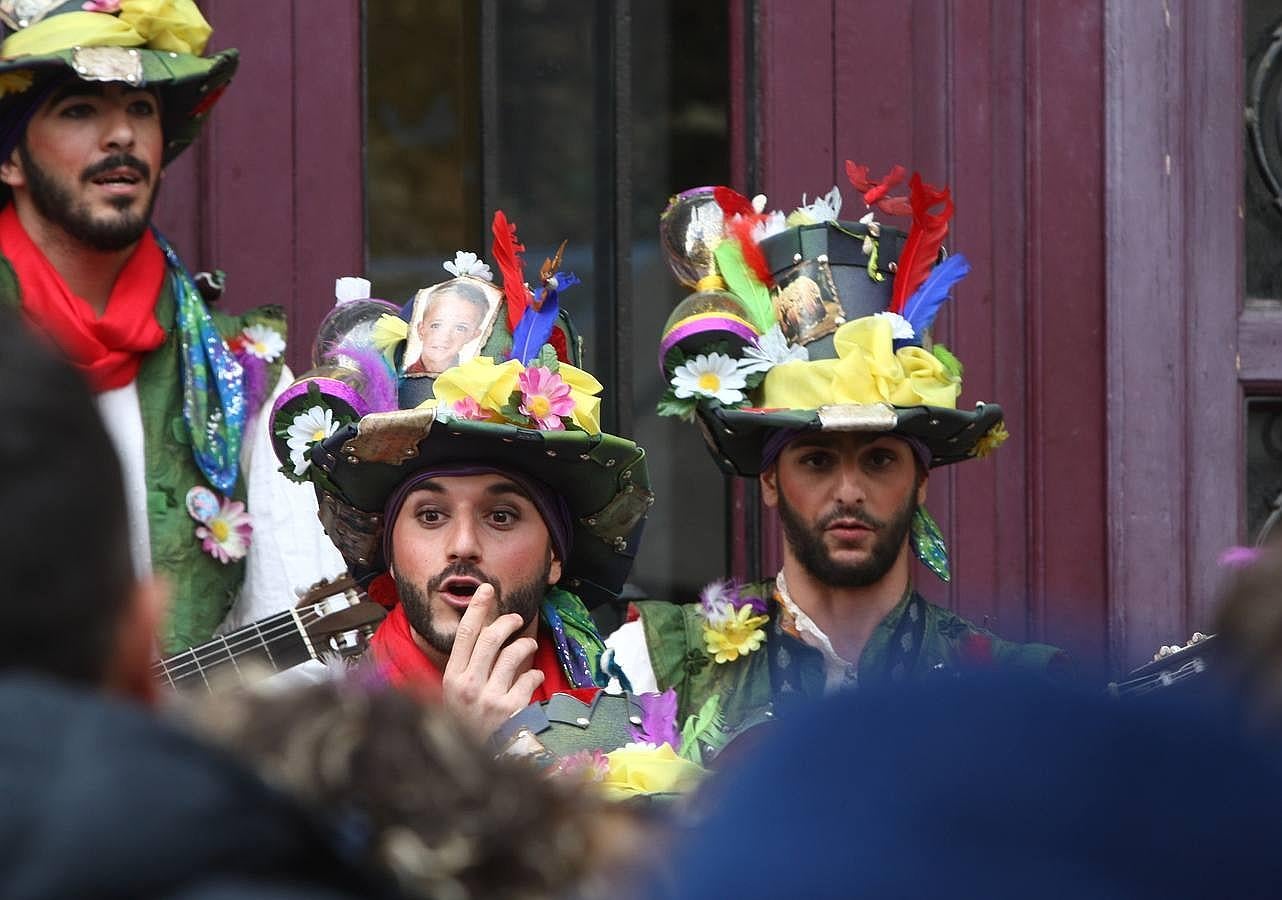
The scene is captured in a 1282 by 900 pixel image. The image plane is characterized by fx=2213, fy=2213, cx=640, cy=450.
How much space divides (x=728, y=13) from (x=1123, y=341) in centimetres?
100

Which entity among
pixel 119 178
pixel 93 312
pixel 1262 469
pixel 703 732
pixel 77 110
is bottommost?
pixel 703 732

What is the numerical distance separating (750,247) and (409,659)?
0.97 m

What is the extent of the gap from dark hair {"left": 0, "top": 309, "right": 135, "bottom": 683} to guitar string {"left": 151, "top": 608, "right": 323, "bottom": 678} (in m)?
2.58

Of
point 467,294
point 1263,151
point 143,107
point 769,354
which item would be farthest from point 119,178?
point 1263,151

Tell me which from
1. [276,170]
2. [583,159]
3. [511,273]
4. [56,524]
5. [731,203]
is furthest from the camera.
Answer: [583,159]

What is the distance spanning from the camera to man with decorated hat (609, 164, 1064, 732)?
3680 mm

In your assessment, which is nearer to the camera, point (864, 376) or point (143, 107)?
point (864, 376)

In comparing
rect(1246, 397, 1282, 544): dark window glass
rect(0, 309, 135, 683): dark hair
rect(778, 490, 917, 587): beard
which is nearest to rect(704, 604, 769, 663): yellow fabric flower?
rect(778, 490, 917, 587): beard

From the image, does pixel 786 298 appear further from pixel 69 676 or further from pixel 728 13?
pixel 69 676

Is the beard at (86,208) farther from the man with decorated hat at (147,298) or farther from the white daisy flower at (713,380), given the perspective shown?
the white daisy flower at (713,380)

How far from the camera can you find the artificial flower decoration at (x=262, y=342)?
390cm

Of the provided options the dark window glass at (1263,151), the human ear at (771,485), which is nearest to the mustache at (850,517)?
the human ear at (771,485)

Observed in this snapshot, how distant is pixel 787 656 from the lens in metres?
3.74

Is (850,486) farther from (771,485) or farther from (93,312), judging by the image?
(93,312)
